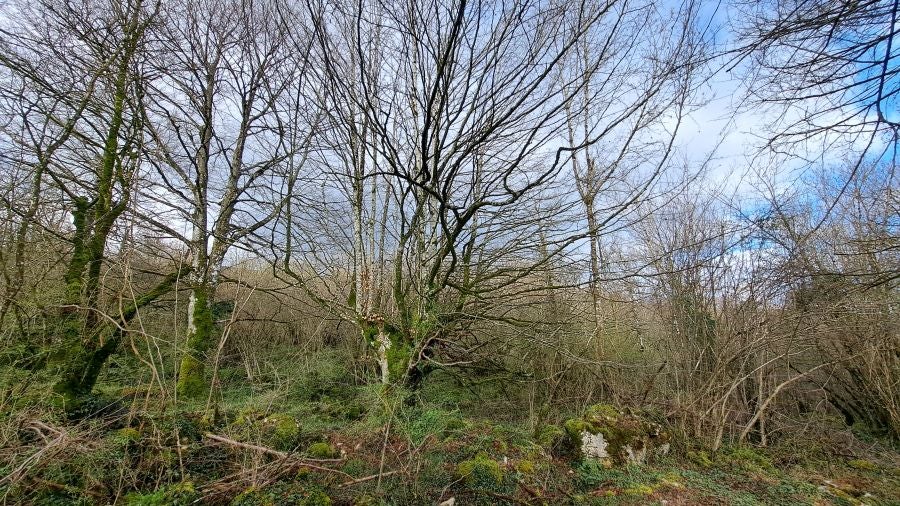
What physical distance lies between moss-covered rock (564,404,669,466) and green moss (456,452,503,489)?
1.18 metres

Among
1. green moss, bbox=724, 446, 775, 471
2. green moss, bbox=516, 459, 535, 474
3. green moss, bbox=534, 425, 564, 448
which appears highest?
green moss, bbox=534, 425, 564, 448

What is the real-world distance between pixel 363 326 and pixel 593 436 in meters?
3.96

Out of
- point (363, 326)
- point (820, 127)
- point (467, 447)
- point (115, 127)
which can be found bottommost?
point (467, 447)

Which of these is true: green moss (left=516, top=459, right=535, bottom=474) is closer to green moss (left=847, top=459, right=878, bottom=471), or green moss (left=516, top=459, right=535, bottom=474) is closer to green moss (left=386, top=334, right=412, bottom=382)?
green moss (left=386, top=334, right=412, bottom=382)

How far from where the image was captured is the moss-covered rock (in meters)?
4.57

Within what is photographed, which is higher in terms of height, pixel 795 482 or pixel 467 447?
pixel 467 447

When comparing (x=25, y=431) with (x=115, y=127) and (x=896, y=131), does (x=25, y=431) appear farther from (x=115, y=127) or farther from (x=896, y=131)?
(x=896, y=131)

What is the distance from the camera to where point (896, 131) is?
322 cm

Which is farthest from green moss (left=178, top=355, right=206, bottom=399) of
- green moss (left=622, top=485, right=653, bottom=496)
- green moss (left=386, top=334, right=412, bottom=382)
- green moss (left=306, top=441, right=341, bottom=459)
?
green moss (left=622, top=485, right=653, bottom=496)

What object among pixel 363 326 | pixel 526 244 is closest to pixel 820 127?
pixel 526 244

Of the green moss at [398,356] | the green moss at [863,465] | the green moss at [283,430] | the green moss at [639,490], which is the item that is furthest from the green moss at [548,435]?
the green moss at [863,465]

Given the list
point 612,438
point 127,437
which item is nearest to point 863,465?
point 612,438

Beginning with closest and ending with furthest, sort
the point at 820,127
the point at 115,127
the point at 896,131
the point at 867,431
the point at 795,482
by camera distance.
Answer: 1. the point at 896,131
2. the point at 820,127
3. the point at 795,482
4. the point at 115,127
5. the point at 867,431

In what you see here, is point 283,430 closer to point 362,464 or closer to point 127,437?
point 362,464
